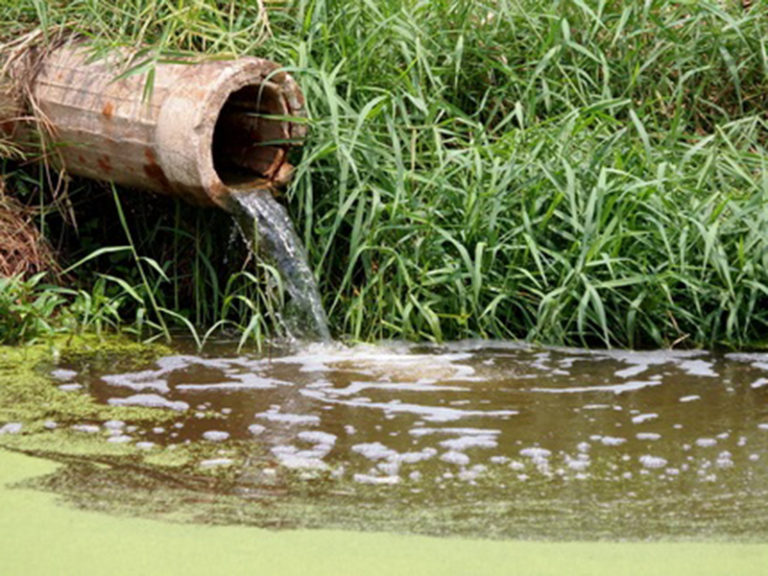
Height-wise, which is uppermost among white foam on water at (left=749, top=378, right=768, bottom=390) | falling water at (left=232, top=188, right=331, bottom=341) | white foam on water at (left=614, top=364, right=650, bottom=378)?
falling water at (left=232, top=188, right=331, bottom=341)

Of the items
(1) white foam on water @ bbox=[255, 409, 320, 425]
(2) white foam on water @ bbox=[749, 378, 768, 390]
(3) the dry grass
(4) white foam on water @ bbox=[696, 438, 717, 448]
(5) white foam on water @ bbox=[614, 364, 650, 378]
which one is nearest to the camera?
(4) white foam on water @ bbox=[696, 438, 717, 448]

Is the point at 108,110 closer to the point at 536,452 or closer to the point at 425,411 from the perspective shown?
the point at 425,411

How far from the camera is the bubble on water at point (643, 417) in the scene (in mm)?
3395

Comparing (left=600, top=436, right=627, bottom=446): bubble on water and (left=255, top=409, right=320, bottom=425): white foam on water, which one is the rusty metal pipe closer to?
(left=255, top=409, right=320, bottom=425): white foam on water

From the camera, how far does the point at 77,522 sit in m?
2.55

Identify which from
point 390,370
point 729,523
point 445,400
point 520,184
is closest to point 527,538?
point 729,523

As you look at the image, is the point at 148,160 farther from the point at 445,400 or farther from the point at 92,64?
the point at 445,400

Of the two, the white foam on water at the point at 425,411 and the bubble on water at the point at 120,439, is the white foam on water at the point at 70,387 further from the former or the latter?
the white foam on water at the point at 425,411

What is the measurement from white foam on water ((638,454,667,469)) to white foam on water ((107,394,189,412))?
1157mm

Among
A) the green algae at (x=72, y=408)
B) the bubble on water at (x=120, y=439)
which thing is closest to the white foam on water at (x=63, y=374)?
the green algae at (x=72, y=408)

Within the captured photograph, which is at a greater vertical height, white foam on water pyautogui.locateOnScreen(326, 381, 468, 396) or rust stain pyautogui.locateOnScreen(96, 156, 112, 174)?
rust stain pyautogui.locateOnScreen(96, 156, 112, 174)

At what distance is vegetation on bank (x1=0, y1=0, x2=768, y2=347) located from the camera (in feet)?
14.0

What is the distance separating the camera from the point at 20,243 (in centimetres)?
464

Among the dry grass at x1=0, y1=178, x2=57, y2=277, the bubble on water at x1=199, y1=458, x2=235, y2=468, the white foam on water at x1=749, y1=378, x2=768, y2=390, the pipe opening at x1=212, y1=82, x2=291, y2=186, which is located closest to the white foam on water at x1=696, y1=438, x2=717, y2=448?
the white foam on water at x1=749, y1=378, x2=768, y2=390
